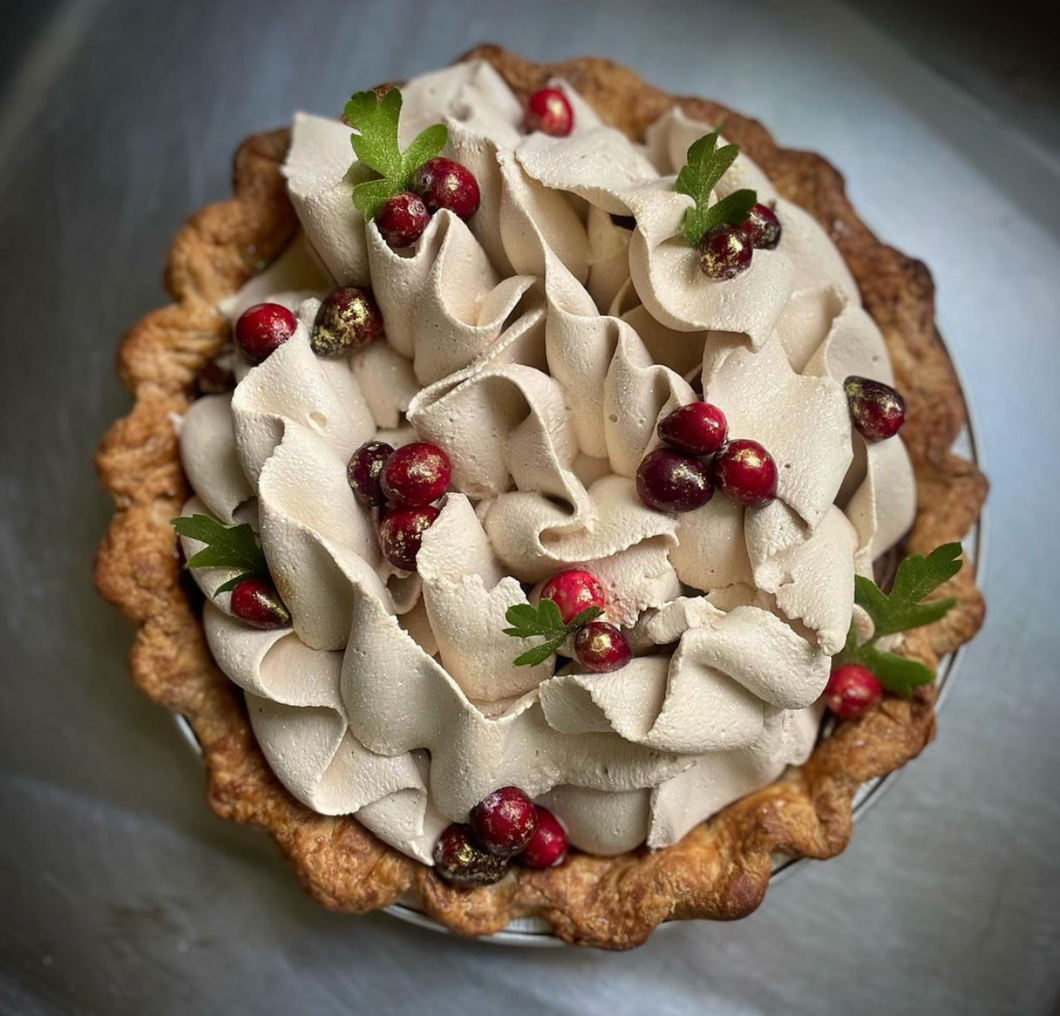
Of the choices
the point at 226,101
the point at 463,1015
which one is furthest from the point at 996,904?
the point at 226,101

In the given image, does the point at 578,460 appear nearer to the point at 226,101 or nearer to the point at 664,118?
the point at 664,118

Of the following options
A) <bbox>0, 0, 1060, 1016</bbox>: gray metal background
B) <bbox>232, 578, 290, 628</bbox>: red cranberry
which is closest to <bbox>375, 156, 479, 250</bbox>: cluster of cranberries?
<bbox>232, 578, 290, 628</bbox>: red cranberry

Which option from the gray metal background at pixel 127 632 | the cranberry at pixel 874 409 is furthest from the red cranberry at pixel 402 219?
the gray metal background at pixel 127 632

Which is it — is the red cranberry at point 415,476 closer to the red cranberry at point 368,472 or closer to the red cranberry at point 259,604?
the red cranberry at point 368,472

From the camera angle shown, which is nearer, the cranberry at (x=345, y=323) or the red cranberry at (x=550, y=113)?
the cranberry at (x=345, y=323)

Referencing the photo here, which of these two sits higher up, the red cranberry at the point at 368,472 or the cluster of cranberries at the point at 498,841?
the red cranberry at the point at 368,472

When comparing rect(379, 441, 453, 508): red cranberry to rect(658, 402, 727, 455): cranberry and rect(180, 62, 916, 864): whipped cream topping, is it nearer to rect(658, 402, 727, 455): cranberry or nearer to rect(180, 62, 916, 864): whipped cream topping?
rect(180, 62, 916, 864): whipped cream topping
